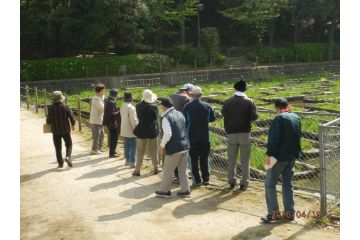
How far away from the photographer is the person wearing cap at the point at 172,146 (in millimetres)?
7980

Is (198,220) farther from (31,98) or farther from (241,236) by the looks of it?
(31,98)

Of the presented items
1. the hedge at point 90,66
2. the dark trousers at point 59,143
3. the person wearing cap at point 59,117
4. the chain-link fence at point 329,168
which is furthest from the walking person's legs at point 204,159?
the hedge at point 90,66

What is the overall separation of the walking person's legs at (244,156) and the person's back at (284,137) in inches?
56.2

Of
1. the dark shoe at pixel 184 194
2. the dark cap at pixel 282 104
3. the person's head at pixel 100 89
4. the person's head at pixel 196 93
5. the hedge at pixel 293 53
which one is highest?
the hedge at pixel 293 53

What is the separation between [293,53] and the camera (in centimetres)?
3931

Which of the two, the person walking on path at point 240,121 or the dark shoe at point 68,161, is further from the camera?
the dark shoe at point 68,161

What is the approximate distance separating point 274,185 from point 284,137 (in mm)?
697

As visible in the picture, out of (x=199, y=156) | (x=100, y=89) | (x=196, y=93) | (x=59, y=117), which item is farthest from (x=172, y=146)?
(x=100, y=89)

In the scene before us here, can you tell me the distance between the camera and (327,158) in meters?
7.32

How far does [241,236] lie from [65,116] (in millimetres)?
5083

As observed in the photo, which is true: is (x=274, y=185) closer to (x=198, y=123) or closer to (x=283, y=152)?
(x=283, y=152)

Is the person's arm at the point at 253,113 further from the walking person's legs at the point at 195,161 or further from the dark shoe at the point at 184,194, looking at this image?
the dark shoe at the point at 184,194

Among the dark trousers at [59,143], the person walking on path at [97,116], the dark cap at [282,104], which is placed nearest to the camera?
the dark cap at [282,104]

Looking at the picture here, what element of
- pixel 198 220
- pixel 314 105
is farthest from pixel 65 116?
pixel 314 105
